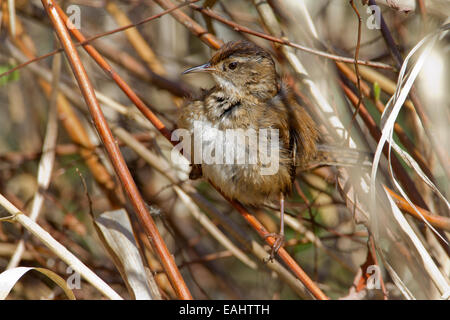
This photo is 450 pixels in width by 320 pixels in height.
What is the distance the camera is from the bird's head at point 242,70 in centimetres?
272

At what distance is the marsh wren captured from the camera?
252 cm

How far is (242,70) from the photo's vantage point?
277 cm

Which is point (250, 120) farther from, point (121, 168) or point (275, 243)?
point (121, 168)

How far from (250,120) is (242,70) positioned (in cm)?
39

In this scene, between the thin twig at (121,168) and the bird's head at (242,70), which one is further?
the bird's head at (242,70)

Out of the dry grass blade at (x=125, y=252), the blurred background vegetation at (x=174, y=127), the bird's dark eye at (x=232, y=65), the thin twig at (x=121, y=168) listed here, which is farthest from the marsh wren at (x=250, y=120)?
the thin twig at (x=121, y=168)

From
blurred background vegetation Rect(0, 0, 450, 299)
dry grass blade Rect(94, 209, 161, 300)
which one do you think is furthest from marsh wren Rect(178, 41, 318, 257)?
dry grass blade Rect(94, 209, 161, 300)

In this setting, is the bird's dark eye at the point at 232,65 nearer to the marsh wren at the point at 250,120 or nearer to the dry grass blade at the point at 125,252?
the marsh wren at the point at 250,120

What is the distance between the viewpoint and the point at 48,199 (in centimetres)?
339

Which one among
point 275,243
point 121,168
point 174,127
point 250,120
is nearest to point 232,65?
point 250,120
